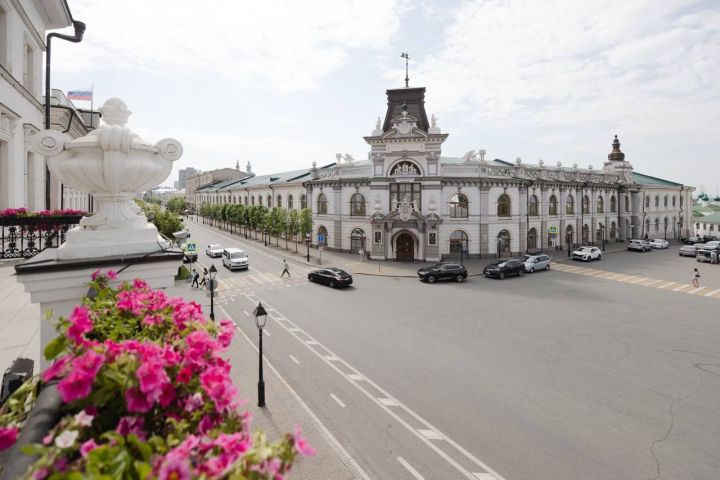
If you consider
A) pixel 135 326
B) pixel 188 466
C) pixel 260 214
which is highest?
pixel 260 214

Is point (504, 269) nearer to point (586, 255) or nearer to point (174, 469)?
point (586, 255)

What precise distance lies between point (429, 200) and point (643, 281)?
65.0 feet

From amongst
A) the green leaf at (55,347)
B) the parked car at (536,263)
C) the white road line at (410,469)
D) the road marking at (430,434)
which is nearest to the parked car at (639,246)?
the parked car at (536,263)

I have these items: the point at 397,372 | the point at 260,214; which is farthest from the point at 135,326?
the point at 260,214

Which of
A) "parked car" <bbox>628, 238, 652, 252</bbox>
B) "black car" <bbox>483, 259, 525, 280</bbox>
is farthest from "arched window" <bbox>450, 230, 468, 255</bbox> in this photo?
"parked car" <bbox>628, 238, 652, 252</bbox>

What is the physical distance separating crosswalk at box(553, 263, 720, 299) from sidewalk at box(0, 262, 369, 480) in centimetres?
2943

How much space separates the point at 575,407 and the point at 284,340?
1118cm

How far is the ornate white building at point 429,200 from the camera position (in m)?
38.8

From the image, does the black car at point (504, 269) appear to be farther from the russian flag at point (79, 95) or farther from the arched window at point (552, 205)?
the russian flag at point (79, 95)

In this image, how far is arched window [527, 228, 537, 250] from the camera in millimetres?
44969

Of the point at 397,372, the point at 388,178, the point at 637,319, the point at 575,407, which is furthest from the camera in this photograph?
the point at 388,178

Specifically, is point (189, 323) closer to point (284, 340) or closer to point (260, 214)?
point (284, 340)

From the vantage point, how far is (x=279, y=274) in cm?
3244

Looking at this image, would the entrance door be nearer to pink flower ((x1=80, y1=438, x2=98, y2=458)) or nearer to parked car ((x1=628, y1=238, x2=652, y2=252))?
parked car ((x1=628, y1=238, x2=652, y2=252))
